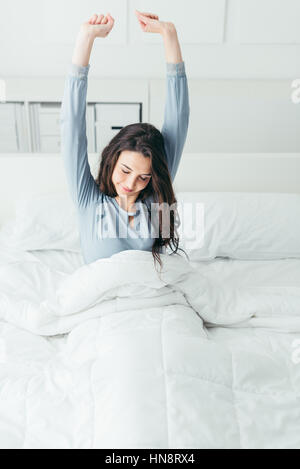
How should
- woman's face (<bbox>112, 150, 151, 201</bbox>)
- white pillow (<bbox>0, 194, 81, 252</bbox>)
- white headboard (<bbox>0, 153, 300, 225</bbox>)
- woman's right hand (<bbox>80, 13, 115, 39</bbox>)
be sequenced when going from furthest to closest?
1. white headboard (<bbox>0, 153, 300, 225</bbox>)
2. white pillow (<bbox>0, 194, 81, 252</bbox>)
3. woman's face (<bbox>112, 150, 151, 201</bbox>)
4. woman's right hand (<bbox>80, 13, 115, 39</bbox>)

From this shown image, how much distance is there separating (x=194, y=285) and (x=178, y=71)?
546 millimetres

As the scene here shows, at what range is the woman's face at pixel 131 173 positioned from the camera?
106 centimetres

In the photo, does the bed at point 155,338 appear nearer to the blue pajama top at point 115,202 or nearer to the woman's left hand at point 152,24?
the blue pajama top at point 115,202

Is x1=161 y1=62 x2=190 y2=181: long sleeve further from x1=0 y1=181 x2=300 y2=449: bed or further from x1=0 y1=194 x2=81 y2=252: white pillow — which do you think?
x1=0 y1=194 x2=81 y2=252: white pillow

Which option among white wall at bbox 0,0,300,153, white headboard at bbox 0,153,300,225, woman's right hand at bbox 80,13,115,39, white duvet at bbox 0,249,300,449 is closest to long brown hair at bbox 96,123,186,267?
white duvet at bbox 0,249,300,449

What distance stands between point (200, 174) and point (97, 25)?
0.98 metres

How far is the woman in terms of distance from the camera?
3.29ft

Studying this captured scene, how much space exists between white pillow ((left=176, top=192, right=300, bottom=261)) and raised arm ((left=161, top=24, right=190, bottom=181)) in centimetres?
45

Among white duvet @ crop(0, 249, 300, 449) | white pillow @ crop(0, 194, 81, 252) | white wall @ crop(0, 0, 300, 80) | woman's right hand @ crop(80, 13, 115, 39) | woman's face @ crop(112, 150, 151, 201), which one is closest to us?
white duvet @ crop(0, 249, 300, 449)

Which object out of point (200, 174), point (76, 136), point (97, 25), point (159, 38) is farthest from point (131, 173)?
point (159, 38)

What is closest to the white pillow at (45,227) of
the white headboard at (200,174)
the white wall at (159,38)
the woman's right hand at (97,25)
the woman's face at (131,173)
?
the white headboard at (200,174)

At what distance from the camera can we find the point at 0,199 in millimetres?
1814

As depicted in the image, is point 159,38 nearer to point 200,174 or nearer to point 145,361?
point 200,174
